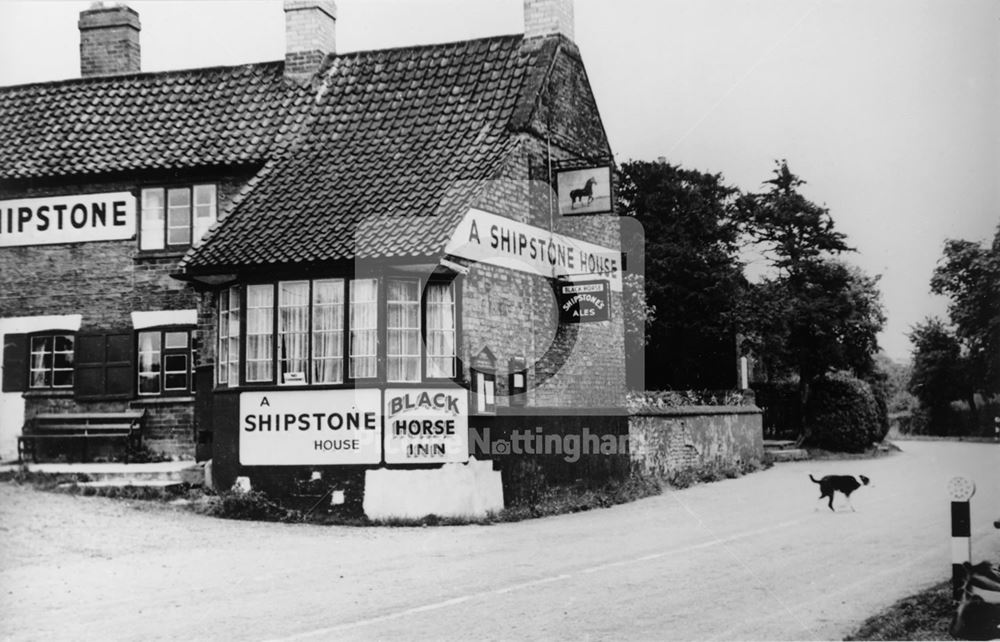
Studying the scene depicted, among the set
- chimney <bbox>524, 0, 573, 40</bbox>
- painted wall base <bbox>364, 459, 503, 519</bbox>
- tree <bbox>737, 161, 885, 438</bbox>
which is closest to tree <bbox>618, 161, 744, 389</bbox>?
tree <bbox>737, 161, 885, 438</bbox>

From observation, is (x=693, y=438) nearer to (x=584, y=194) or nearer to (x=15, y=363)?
(x=584, y=194)

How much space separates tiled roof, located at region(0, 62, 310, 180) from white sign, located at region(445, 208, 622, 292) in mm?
4843

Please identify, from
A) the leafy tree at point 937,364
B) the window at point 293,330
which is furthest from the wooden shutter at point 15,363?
the leafy tree at point 937,364

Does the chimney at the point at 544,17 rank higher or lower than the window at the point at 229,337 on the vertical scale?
higher

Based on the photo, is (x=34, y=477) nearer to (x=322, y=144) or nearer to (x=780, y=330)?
(x=322, y=144)

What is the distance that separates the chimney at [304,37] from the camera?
22484 millimetres

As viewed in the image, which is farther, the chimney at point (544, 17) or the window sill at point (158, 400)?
A: the chimney at point (544, 17)

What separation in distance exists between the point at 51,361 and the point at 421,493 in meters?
9.21

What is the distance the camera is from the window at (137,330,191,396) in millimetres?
21594

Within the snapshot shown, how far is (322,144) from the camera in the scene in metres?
21.0

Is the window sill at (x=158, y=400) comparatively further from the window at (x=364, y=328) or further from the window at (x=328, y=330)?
the window at (x=364, y=328)

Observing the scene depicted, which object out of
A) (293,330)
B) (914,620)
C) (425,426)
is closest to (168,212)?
(293,330)

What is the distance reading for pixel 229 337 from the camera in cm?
1916

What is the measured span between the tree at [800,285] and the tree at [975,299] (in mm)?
4292
